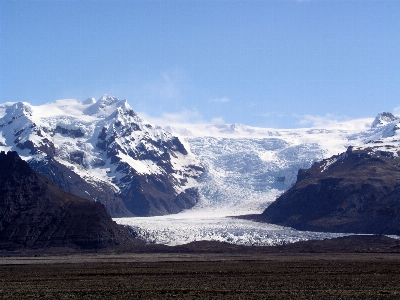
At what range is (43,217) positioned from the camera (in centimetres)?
17050

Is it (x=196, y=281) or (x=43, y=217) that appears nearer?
(x=196, y=281)

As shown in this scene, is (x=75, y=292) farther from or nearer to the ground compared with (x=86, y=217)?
nearer to the ground

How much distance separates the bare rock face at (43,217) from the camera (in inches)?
6457

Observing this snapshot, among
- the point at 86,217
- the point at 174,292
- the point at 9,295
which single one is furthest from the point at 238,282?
the point at 86,217

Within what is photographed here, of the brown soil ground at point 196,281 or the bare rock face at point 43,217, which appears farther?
the bare rock face at point 43,217

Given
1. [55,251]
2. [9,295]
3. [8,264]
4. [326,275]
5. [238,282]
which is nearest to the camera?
[9,295]

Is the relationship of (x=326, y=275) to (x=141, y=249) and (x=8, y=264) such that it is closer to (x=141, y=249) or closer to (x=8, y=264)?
(x=8, y=264)

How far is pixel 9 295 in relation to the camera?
228 ft

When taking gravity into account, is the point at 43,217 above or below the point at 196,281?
above

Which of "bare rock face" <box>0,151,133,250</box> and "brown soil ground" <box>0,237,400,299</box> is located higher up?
"bare rock face" <box>0,151,133,250</box>

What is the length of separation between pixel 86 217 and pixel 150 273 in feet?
257

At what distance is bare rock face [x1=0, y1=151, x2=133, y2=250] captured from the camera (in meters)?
164

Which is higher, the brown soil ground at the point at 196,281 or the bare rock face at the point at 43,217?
the bare rock face at the point at 43,217

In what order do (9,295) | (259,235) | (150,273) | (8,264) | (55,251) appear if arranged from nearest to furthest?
(9,295) → (150,273) → (8,264) → (55,251) → (259,235)
